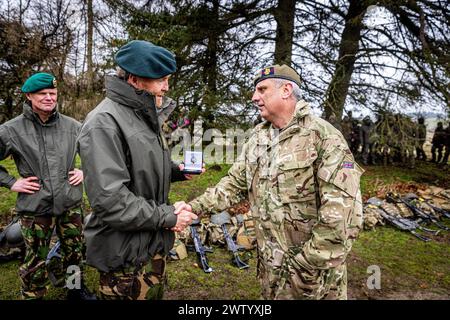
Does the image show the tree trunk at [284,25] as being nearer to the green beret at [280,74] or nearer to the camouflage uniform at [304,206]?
the green beret at [280,74]

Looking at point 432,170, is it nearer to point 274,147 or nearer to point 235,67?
point 235,67

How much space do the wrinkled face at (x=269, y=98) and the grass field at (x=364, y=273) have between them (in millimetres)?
2633

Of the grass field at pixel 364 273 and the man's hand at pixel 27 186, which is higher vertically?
the man's hand at pixel 27 186

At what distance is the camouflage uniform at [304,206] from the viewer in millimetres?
1843

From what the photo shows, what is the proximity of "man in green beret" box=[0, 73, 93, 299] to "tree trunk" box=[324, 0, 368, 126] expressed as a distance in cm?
703

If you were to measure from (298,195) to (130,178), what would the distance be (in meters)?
1.11


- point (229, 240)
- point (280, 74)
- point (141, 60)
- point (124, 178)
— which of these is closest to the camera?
point (124, 178)

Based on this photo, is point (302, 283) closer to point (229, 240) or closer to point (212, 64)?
point (229, 240)

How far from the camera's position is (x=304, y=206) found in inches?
80.1

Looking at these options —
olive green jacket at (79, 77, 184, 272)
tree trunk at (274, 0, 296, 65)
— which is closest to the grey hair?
olive green jacket at (79, 77, 184, 272)

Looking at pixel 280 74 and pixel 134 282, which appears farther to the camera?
pixel 280 74

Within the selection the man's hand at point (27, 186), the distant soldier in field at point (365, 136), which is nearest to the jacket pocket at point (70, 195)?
the man's hand at point (27, 186)

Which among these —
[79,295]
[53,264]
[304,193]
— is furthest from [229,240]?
[304,193]
